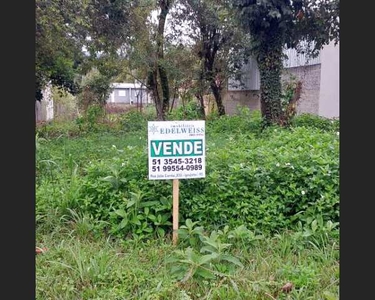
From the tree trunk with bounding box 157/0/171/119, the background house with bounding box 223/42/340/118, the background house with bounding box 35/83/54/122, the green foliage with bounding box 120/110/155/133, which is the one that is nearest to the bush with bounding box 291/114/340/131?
the background house with bounding box 223/42/340/118

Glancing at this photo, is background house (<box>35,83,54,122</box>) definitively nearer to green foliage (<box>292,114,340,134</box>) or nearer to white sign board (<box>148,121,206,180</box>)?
green foliage (<box>292,114,340,134</box>)

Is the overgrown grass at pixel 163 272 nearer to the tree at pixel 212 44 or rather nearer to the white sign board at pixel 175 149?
the white sign board at pixel 175 149

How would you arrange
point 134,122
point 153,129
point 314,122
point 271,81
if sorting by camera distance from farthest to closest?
point 134,122
point 314,122
point 271,81
point 153,129

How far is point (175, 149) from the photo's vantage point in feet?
12.3

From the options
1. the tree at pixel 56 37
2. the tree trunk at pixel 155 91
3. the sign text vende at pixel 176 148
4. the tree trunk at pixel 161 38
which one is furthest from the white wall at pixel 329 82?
the sign text vende at pixel 176 148

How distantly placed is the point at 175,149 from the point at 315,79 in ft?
37.0

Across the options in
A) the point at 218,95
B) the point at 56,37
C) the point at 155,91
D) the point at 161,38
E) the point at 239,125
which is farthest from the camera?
the point at 218,95

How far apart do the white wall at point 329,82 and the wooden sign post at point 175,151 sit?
982 centimetres

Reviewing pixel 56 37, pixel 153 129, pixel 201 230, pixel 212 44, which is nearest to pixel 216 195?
pixel 201 230

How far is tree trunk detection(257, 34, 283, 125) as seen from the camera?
32.9 ft

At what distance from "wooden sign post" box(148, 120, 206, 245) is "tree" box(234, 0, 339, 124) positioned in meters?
6.29

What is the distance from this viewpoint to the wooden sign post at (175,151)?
369 centimetres

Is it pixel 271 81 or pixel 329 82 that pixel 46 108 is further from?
pixel 329 82

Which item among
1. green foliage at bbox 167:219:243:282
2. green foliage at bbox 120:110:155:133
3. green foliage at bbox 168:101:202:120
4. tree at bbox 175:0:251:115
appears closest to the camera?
green foliage at bbox 167:219:243:282
